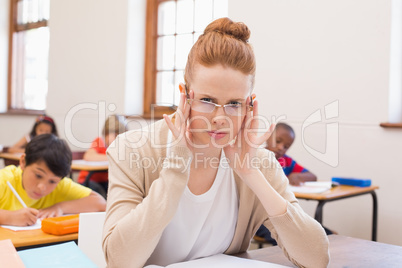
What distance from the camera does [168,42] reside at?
5.73m

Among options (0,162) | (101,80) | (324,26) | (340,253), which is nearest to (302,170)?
(324,26)

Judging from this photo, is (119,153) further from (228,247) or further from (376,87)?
(376,87)

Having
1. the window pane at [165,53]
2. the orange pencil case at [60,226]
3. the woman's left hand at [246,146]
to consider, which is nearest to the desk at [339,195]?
the orange pencil case at [60,226]

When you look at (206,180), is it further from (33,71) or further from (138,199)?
(33,71)

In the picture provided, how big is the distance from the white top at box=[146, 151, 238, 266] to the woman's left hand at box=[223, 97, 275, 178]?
0.25ft

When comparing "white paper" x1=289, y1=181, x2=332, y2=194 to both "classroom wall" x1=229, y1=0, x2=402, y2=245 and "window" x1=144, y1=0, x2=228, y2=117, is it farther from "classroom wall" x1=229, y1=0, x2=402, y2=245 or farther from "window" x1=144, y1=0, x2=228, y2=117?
"window" x1=144, y1=0, x2=228, y2=117

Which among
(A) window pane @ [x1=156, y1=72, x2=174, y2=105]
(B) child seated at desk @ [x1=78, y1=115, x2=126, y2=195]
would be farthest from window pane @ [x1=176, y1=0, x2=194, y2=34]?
(B) child seated at desk @ [x1=78, y1=115, x2=126, y2=195]

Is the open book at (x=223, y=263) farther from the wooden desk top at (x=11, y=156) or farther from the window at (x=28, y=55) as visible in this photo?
the window at (x=28, y=55)

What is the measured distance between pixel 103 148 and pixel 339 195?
8.27ft

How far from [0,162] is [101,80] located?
6.98ft

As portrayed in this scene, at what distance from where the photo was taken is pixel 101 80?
6.07m

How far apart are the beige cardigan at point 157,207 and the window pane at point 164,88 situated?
4.21 meters

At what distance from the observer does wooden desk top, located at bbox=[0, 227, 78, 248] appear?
1698 millimetres

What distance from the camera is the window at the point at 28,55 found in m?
7.21
